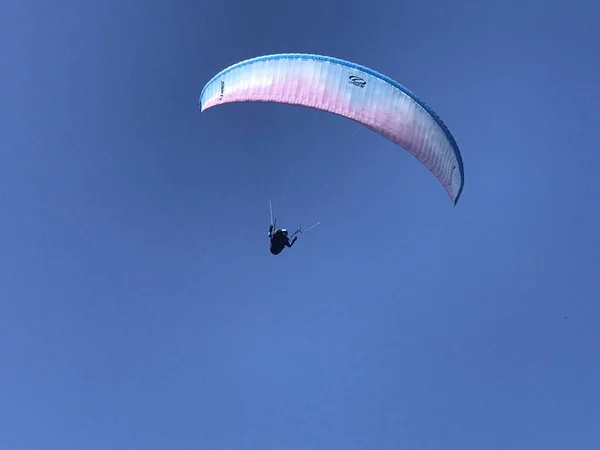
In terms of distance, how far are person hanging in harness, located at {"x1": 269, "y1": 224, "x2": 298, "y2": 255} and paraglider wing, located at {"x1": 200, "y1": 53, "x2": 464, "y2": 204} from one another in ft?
23.5

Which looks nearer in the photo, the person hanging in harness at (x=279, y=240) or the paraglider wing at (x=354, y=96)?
the paraglider wing at (x=354, y=96)

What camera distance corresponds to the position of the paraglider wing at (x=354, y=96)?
68.7 feet

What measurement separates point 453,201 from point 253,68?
9.93 m

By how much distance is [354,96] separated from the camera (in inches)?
833

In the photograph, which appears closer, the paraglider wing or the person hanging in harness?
the paraglider wing

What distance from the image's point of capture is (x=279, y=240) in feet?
88.7

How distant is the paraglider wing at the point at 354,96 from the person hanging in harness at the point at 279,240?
7.17 metres

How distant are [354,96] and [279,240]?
878 centimetres

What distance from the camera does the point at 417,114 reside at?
2123cm

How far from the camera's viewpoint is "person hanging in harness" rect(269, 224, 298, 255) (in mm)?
26969

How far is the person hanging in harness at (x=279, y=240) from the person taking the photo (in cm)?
2697

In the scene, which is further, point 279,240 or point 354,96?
point 279,240

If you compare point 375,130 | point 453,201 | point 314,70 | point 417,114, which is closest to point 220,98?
point 314,70

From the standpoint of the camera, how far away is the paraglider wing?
21.0m
